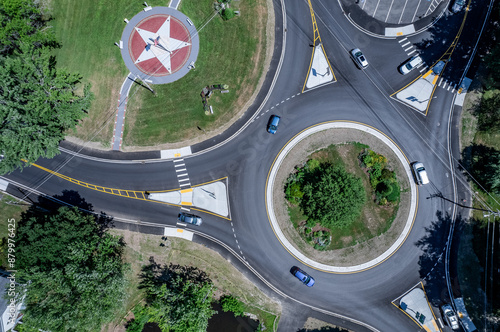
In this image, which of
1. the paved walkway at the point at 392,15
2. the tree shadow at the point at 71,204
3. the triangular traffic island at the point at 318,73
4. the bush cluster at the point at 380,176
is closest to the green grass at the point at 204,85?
the triangular traffic island at the point at 318,73

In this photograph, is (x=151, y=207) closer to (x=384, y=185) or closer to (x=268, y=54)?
(x=268, y=54)

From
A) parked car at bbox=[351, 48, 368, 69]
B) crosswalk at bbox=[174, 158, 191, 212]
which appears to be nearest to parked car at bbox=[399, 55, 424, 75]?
parked car at bbox=[351, 48, 368, 69]

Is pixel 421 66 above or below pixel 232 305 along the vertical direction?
above

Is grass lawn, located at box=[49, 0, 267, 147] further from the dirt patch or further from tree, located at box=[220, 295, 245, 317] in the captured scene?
tree, located at box=[220, 295, 245, 317]

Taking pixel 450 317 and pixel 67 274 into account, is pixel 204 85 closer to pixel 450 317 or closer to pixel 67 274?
pixel 67 274

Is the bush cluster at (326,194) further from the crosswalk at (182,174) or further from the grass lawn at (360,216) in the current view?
the crosswalk at (182,174)

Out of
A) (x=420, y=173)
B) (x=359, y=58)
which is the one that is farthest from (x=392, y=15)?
(x=420, y=173)
